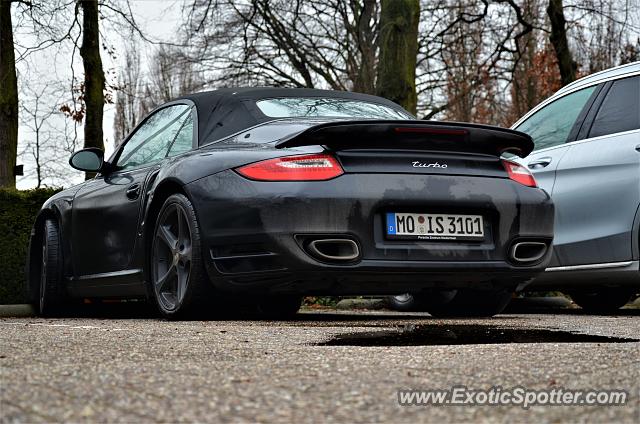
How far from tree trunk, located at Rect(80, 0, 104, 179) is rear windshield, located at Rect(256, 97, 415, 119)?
732 cm

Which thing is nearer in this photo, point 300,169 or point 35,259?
point 300,169

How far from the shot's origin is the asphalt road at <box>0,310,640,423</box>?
2.33 m

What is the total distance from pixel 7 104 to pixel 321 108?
9803mm

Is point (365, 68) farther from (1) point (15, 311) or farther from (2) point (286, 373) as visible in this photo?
(2) point (286, 373)

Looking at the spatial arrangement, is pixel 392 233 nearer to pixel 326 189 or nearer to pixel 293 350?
pixel 326 189

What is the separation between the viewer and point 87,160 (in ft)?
23.5

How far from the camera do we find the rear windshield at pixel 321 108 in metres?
6.21

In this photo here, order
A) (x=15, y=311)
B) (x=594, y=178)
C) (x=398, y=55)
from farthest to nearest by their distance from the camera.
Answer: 1. (x=398, y=55)
2. (x=15, y=311)
3. (x=594, y=178)

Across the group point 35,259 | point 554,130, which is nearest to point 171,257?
point 35,259

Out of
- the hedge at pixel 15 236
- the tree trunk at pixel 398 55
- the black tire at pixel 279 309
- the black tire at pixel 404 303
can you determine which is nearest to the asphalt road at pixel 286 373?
the black tire at pixel 279 309

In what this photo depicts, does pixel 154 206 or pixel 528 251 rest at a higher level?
pixel 154 206

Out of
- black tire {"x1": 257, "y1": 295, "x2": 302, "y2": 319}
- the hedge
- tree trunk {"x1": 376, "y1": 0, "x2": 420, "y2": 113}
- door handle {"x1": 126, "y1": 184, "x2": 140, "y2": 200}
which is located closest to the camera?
door handle {"x1": 126, "y1": 184, "x2": 140, "y2": 200}

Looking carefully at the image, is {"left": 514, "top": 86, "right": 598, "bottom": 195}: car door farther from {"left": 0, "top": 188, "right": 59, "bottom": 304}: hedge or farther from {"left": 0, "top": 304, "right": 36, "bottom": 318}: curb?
{"left": 0, "top": 188, "right": 59, "bottom": 304}: hedge

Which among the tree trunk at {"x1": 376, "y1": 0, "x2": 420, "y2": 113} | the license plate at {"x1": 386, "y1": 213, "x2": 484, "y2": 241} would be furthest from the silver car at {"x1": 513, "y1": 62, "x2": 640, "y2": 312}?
the tree trunk at {"x1": 376, "y1": 0, "x2": 420, "y2": 113}
